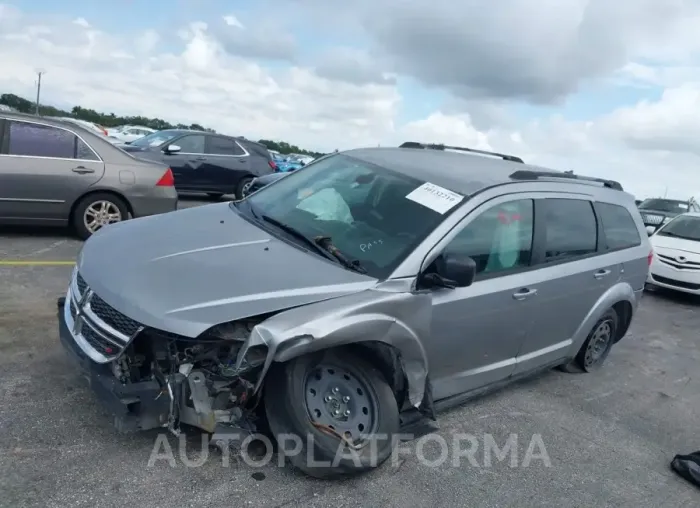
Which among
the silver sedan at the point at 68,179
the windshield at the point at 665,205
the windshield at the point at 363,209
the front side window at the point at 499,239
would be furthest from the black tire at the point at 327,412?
the windshield at the point at 665,205

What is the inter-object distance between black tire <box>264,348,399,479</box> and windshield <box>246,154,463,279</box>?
22.5 inches

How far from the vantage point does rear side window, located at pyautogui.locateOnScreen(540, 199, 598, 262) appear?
4707 mm

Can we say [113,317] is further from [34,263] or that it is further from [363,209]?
[34,263]

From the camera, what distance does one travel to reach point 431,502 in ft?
11.1

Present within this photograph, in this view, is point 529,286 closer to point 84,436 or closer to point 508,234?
point 508,234

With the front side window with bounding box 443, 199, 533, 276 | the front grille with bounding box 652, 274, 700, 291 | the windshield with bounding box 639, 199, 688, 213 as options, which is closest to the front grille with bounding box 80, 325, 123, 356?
the front side window with bounding box 443, 199, 533, 276

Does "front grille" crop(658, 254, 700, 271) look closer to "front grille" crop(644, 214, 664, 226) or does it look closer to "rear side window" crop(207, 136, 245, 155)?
"front grille" crop(644, 214, 664, 226)

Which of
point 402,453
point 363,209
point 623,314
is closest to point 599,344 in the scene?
point 623,314

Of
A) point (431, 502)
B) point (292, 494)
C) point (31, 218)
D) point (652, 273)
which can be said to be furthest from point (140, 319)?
point (652, 273)

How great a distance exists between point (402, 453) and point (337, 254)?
48.4 inches

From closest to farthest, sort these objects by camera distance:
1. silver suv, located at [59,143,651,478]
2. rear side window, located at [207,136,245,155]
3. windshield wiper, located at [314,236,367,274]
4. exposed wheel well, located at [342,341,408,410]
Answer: silver suv, located at [59,143,651,478], exposed wheel well, located at [342,341,408,410], windshield wiper, located at [314,236,367,274], rear side window, located at [207,136,245,155]

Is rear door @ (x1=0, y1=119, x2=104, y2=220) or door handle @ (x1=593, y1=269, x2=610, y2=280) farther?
rear door @ (x1=0, y1=119, x2=104, y2=220)

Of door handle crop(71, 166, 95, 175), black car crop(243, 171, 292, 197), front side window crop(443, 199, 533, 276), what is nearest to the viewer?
front side window crop(443, 199, 533, 276)

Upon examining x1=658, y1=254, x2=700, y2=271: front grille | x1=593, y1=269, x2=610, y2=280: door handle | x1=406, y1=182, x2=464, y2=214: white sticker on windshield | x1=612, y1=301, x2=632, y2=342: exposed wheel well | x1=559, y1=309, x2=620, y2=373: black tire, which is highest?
x1=406, y1=182, x2=464, y2=214: white sticker on windshield
